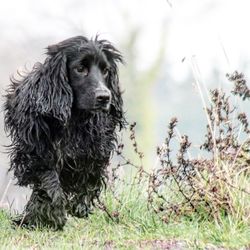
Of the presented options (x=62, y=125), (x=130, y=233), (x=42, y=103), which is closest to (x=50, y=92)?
(x=42, y=103)

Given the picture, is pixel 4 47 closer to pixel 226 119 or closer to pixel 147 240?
pixel 226 119

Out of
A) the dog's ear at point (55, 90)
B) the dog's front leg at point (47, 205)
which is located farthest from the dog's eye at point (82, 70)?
the dog's front leg at point (47, 205)

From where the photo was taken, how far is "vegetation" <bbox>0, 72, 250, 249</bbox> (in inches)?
243

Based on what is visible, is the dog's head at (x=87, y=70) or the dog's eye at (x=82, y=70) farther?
the dog's eye at (x=82, y=70)

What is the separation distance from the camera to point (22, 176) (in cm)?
722

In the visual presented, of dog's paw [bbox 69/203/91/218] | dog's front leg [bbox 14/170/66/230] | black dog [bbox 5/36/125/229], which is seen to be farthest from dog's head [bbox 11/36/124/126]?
dog's paw [bbox 69/203/91/218]

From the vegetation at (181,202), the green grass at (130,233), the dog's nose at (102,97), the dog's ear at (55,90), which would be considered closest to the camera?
the green grass at (130,233)

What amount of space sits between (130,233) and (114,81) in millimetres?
1469

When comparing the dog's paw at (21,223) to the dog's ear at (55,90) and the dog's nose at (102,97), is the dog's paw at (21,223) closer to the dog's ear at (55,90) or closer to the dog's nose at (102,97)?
the dog's ear at (55,90)

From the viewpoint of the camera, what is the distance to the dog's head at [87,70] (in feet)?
22.3

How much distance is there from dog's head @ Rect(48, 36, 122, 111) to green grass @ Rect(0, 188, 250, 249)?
907 millimetres

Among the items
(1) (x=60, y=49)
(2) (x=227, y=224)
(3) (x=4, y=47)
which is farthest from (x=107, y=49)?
(3) (x=4, y=47)

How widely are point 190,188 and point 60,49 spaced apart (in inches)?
62.6

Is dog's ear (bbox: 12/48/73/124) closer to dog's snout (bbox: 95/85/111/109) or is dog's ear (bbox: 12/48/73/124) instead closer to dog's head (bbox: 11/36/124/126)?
dog's head (bbox: 11/36/124/126)
